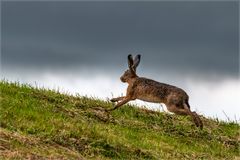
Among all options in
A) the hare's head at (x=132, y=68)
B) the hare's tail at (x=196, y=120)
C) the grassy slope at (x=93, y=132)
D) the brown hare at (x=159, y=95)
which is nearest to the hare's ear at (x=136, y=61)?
the hare's head at (x=132, y=68)

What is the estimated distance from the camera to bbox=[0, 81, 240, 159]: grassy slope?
39.5 feet

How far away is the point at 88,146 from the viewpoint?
1254cm

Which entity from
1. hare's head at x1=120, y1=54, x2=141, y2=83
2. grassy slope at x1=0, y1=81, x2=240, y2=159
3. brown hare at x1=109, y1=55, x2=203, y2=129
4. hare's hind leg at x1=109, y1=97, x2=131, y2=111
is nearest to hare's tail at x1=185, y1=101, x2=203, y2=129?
brown hare at x1=109, y1=55, x2=203, y2=129

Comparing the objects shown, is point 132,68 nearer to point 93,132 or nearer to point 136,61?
point 136,61

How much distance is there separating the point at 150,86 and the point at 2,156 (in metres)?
6.93

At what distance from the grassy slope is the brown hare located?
321mm

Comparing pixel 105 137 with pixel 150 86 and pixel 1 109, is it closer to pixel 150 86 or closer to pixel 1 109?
pixel 1 109

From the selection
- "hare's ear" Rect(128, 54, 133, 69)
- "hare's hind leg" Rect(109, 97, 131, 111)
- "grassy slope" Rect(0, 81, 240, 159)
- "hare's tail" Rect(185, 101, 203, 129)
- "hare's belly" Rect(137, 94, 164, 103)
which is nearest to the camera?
"grassy slope" Rect(0, 81, 240, 159)

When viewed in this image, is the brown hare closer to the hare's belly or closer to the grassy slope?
the hare's belly

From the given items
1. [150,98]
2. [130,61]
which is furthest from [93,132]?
[130,61]

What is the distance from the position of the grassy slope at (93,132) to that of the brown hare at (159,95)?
0.32m

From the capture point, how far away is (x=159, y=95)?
16969 mm

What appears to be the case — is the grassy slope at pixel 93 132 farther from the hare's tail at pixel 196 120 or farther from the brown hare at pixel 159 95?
the brown hare at pixel 159 95

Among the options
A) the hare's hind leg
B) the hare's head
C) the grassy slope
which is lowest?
the grassy slope
